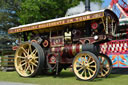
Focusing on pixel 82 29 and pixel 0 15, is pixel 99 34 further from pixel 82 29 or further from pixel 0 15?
pixel 0 15

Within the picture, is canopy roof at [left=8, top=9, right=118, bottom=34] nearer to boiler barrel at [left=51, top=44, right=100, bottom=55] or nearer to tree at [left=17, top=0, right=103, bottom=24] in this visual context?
boiler barrel at [left=51, top=44, right=100, bottom=55]

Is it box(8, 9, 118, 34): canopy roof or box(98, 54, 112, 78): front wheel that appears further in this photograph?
box(98, 54, 112, 78): front wheel

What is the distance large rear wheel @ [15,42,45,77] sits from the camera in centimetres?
947

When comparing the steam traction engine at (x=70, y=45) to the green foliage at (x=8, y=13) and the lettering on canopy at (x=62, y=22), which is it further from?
the green foliage at (x=8, y=13)

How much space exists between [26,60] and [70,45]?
2.51 metres

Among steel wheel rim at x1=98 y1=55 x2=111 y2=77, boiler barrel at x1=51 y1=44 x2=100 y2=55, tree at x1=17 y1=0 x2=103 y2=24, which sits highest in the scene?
tree at x1=17 y1=0 x2=103 y2=24

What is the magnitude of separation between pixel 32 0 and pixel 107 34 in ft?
51.6

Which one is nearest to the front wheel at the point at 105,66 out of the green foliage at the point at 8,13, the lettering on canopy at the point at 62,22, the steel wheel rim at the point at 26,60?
the lettering on canopy at the point at 62,22

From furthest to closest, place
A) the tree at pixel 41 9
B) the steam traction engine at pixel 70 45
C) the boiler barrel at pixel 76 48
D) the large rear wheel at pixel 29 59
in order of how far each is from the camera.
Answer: the tree at pixel 41 9
the large rear wheel at pixel 29 59
the boiler barrel at pixel 76 48
the steam traction engine at pixel 70 45

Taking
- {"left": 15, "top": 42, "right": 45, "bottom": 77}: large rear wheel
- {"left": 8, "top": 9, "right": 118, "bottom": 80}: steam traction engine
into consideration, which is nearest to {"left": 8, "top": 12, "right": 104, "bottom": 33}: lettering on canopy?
{"left": 8, "top": 9, "right": 118, "bottom": 80}: steam traction engine

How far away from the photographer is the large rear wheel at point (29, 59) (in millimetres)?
9469

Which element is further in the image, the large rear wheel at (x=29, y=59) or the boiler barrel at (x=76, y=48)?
the large rear wheel at (x=29, y=59)

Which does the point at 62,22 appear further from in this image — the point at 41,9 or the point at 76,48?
the point at 41,9

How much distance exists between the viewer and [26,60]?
394 inches
